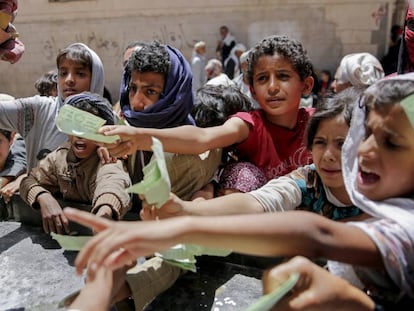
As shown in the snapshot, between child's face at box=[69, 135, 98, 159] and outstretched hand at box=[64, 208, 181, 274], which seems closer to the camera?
outstretched hand at box=[64, 208, 181, 274]

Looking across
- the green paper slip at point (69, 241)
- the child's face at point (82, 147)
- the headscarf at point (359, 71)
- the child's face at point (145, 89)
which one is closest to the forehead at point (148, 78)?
the child's face at point (145, 89)

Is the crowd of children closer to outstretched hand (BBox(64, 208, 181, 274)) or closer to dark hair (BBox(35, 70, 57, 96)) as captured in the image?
outstretched hand (BBox(64, 208, 181, 274))

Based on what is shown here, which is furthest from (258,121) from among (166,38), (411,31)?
(166,38)

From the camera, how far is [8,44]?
196cm

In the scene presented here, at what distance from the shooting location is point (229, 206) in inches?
50.9

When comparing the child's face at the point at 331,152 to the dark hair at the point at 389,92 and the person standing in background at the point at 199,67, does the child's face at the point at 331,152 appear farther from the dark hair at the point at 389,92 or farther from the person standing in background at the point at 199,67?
the person standing in background at the point at 199,67

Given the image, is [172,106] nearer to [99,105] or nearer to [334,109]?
[99,105]

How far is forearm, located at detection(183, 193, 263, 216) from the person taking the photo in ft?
4.16

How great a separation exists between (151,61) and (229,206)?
87cm

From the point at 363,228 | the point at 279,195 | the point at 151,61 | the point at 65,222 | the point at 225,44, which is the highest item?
the point at 151,61

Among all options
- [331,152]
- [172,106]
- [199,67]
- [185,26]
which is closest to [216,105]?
[172,106]

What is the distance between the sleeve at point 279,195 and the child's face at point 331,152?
0.36ft

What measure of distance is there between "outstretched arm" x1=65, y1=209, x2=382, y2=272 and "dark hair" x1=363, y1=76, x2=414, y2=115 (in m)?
0.33

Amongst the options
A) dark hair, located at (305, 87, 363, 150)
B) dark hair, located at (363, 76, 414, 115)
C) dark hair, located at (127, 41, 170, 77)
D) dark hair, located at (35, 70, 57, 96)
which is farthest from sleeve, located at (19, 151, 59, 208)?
dark hair, located at (35, 70, 57, 96)
